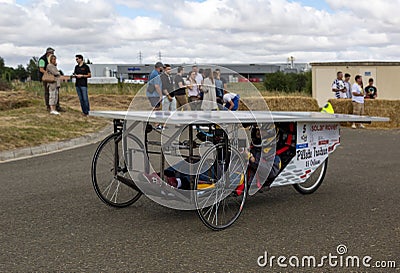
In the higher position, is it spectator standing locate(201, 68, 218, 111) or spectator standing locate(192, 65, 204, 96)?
spectator standing locate(192, 65, 204, 96)

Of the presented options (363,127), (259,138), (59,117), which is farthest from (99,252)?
(363,127)

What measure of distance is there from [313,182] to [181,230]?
106 inches

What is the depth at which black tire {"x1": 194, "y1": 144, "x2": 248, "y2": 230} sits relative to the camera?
6016 millimetres

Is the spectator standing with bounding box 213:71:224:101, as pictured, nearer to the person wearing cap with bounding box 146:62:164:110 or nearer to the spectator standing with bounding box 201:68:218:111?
the spectator standing with bounding box 201:68:218:111

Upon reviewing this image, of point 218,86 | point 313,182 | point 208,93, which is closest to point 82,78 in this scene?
point 313,182

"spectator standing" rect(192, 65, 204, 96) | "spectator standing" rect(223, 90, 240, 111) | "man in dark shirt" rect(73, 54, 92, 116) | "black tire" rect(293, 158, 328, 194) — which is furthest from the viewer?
"man in dark shirt" rect(73, 54, 92, 116)

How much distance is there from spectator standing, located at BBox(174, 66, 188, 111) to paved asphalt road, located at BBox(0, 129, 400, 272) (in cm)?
127

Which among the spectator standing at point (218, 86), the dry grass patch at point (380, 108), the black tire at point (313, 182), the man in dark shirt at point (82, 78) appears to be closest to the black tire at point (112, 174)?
the spectator standing at point (218, 86)

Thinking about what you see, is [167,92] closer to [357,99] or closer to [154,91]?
[154,91]

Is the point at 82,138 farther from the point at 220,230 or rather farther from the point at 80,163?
the point at 220,230

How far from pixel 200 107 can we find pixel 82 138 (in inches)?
332

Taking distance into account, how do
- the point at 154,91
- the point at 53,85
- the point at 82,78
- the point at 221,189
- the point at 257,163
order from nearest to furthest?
the point at 221,189
the point at 154,91
the point at 257,163
the point at 53,85
the point at 82,78

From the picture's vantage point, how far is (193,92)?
6145 millimetres

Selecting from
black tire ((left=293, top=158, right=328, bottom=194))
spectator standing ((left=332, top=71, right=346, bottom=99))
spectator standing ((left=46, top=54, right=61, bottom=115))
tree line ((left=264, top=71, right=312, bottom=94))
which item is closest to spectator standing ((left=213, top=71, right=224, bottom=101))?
black tire ((left=293, top=158, right=328, bottom=194))
